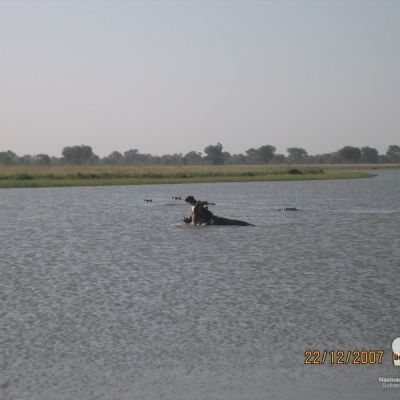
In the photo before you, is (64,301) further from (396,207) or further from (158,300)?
(396,207)

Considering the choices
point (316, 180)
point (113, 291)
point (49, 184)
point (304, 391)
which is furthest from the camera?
point (316, 180)

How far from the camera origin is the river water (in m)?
8.96

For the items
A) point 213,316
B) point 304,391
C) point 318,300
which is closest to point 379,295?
point 318,300

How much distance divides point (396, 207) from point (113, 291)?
111 ft

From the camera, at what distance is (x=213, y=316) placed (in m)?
12.6
